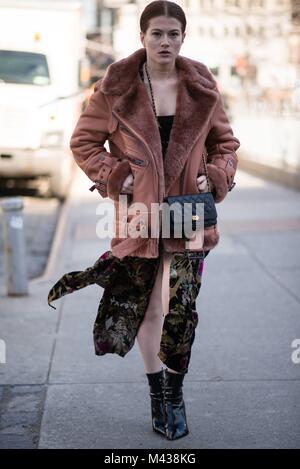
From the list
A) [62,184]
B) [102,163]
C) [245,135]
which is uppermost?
[102,163]

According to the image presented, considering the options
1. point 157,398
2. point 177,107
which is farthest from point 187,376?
point 177,107

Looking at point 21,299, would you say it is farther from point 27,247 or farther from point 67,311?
point 27,247

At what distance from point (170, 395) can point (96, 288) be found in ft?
10.6

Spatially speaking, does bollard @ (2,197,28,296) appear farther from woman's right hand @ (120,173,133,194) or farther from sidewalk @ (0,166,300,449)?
woman's right hand @ (120,173,133,194)

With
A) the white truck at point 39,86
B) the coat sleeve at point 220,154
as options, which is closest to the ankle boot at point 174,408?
the coat sleeve at point 220,154

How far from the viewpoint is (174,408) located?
12.6 feet

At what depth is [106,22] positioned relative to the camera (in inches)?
3861

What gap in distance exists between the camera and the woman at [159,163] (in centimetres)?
365

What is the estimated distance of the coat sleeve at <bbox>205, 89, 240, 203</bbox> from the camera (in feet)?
12.4

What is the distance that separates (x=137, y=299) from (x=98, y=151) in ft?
2.15

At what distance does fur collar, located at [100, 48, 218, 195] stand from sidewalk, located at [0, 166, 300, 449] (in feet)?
3.67

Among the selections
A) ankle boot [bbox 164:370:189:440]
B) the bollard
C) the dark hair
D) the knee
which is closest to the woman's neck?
the dark hair

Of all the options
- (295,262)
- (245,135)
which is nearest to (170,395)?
(295,262)

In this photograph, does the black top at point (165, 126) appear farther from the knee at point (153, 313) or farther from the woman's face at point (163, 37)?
the knee at point (153, 313)
